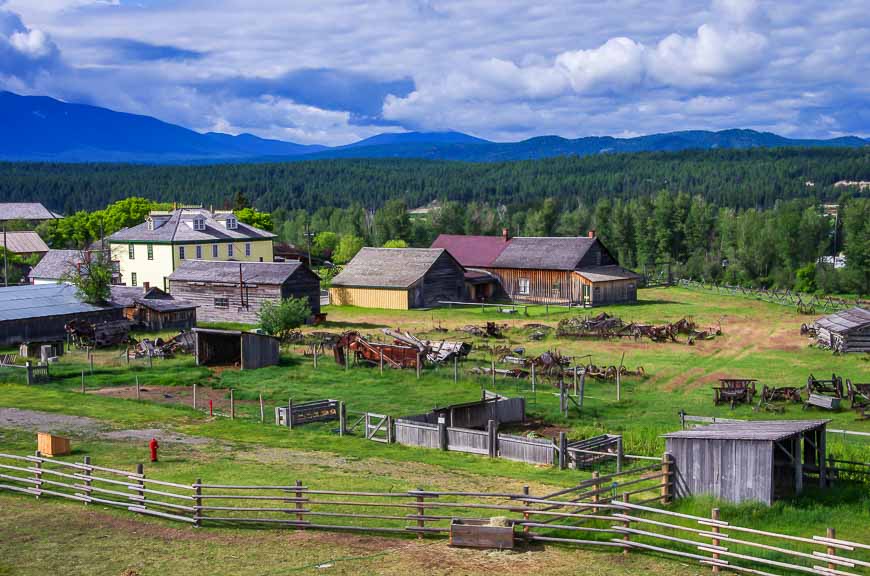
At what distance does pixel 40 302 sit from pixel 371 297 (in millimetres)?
22881

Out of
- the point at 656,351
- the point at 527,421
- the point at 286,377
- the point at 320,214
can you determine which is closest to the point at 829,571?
the point at 527,421

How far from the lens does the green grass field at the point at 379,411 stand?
1770 cm

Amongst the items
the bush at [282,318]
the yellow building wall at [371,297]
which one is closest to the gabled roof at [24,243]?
the yellow building wall at [371,297]

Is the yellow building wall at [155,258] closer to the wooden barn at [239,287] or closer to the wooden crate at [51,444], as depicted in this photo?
the wooden barn at [239,287]

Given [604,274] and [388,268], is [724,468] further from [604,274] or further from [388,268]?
[388,268]

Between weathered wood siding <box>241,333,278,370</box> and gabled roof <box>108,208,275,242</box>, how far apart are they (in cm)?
2989

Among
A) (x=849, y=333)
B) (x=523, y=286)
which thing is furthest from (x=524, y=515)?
(x=523, y=286)

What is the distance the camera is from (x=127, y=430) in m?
30.2

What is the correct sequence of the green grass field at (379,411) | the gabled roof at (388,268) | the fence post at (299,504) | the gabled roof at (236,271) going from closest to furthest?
the green grass field at (379,411), the fence post at (299,504), the gabled roof at (236,271), the gabled roof at (388,268)

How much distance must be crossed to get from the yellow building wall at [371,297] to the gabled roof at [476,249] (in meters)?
11.3

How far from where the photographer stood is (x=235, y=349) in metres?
45.2

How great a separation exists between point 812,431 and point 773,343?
28565 millimetres

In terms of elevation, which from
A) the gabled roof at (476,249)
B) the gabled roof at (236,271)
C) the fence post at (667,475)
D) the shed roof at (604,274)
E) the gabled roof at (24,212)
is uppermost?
the gabled roof at (24,212)

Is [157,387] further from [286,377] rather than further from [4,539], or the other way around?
[4,539]
